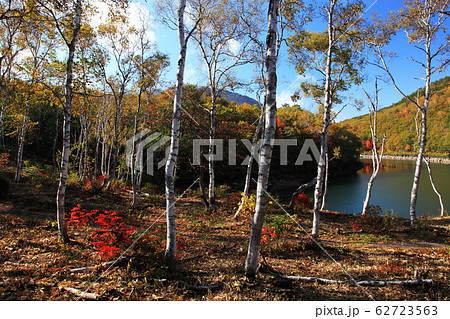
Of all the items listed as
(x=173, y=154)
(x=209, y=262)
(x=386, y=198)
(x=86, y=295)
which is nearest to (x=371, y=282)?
(x=209, y=262)

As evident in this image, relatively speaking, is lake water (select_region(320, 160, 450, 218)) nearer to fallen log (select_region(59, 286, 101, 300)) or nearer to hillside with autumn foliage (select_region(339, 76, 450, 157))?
fallen log (select_region(59, 286, 101, 300))

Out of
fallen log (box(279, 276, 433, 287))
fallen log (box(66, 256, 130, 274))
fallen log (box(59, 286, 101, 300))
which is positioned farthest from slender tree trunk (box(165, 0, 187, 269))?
fallen log (box(279, 276, 433, 287))

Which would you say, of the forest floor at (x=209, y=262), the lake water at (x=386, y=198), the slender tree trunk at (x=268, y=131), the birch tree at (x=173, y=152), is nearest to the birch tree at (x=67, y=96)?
the forest floor at (x=209, y=262)

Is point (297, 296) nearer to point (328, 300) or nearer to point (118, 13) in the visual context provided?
point (328, 300)

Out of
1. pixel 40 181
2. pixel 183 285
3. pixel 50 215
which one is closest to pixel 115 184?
pixel 40 181

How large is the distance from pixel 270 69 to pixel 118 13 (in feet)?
16.9

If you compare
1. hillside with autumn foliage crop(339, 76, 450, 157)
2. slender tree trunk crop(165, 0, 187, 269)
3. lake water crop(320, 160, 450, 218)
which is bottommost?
lake water crop(320, 160, 450, 218)

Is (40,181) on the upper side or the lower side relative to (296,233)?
upper

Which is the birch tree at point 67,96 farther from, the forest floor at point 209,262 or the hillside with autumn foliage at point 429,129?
the hillside with autumn foliage at point 429,129

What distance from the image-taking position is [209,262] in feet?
18.9

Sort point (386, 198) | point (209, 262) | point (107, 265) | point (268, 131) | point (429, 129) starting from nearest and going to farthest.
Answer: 1. point (268, 131)
2. point (107, 265)
3. point (209, 262)
4. point (386, 198)
5. point (429, 129)

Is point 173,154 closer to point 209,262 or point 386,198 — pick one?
point 209,262

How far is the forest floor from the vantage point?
158 inches

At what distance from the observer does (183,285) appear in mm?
4227
